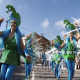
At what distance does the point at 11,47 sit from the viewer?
264cm

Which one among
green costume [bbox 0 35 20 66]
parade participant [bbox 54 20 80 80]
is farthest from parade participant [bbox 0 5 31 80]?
parade participant [bbox 54 20 80 80]

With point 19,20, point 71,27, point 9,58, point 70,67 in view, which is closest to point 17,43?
point 9,58

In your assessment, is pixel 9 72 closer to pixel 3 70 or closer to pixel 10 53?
pixel 3 70

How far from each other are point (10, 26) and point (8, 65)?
93 centimetres

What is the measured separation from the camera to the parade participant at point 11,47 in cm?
246

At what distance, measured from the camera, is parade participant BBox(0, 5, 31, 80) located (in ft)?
8.06

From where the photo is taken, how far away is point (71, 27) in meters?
4.54

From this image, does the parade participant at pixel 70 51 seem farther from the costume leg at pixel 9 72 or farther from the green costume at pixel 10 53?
the costume leg at pixel 9 72

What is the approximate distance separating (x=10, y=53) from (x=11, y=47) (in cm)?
14

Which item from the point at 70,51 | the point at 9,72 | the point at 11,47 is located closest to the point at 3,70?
the point at 9,72

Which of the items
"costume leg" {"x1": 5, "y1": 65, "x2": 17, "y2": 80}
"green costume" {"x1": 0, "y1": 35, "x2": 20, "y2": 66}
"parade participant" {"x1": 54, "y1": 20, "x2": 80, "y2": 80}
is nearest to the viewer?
"costume leg" {"x1": 5, "y1": 65, "x2": 17, "y2": 80}

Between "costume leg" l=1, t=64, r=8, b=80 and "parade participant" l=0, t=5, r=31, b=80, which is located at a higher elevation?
"parade participant" l=0, t=5, r=31, b=80

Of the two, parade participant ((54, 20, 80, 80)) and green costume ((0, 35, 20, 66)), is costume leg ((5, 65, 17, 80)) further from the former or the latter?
parade participant ((54, 20, 80, 80))

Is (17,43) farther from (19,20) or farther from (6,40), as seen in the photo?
(19,20)
